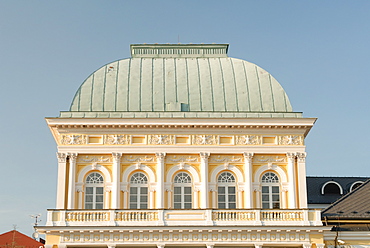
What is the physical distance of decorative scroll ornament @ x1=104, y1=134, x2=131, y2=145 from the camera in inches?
1522

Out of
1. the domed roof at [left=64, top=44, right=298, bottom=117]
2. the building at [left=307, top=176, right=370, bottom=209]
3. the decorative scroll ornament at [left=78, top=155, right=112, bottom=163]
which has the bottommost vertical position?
the decorative scroll ornament at [left=78, top=155, right=112, bottom=163]

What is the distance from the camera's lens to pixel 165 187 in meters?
38.4

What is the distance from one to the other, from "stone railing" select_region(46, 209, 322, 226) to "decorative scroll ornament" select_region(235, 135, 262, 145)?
4.52 metres

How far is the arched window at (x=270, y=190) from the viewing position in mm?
38625

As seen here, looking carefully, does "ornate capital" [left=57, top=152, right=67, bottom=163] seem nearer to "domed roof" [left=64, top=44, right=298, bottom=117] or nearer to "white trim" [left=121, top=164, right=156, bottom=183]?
"domed roof" [left=64, top=44, right=298, bottom=117]

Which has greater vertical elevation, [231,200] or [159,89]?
[159,89]

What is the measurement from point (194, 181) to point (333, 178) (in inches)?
927

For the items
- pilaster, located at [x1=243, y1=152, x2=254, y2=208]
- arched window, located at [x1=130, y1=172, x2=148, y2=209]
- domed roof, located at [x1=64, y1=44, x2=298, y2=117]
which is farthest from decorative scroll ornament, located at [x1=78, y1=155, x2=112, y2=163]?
pilaster, located at [x1=243, y1=152, x2=254, y2=208]

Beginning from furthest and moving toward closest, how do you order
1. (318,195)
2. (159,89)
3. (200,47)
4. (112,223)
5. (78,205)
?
(318,195), (200,47), (159,89), (78,205), (112,223)

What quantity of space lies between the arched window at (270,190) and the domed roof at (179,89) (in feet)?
A: 12.2

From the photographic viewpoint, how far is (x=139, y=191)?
3850 cm

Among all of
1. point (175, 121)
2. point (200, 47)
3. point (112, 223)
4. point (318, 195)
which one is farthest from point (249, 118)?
point (318, 195)

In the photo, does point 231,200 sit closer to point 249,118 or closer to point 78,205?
point 249,118

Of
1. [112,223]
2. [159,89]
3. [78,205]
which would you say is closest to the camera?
[112,223]
